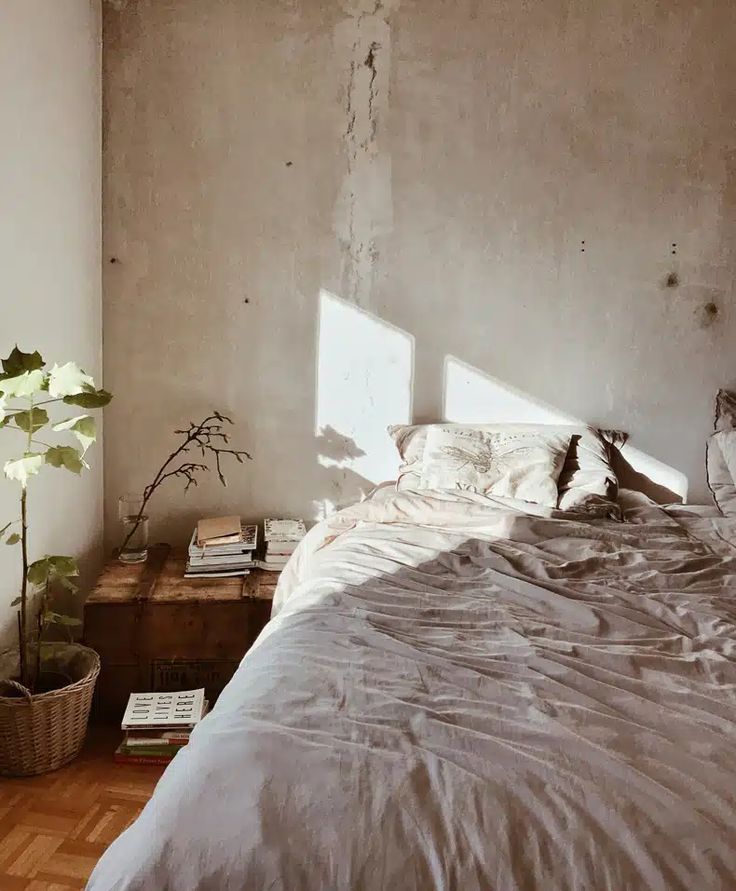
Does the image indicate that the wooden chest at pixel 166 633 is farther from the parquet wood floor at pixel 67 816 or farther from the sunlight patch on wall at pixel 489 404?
the sunlight patch on wall at pixel 489 404

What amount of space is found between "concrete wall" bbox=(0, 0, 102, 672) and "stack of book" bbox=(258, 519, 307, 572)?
67 centimetres

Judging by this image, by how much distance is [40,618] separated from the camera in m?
2.34

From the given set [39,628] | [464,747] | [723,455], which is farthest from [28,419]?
[723,455]

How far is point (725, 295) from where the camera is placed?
314cm

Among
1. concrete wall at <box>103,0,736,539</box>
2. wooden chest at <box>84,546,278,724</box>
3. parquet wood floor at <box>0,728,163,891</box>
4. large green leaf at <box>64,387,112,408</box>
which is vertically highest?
concrete wall at <box>103,0,736,539</box>

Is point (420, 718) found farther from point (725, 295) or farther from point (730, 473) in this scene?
point (725, 295)

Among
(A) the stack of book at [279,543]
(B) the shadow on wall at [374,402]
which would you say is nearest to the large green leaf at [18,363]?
(A) the stack of book at [279,543]

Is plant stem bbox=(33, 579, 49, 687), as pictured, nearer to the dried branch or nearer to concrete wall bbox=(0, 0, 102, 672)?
concrete wall bbox=(0, 0, 102, 672)

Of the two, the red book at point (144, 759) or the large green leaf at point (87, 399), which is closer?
the large green leaf at point (87, 399)

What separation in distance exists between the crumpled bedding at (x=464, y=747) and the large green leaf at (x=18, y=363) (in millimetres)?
921

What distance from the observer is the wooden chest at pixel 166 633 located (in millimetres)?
2564

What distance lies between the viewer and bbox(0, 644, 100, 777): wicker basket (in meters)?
2.21

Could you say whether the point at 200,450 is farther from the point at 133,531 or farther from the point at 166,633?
the point at 166,633

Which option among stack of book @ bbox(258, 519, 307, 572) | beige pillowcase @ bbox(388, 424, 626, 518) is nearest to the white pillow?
beige pillowcase @ bbox(388, 424, 626, 518)
